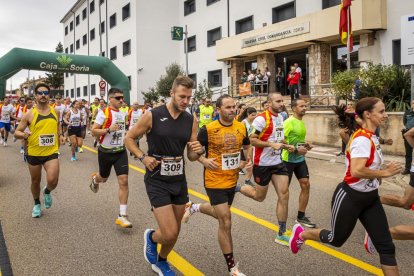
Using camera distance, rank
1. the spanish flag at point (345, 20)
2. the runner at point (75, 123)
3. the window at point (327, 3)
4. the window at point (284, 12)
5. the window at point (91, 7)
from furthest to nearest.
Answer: the window at point (91, 7)
the window at point (284, 12)
the window at point (327, 3)
the spanish flag at point (345, 20)
the runner at point (75, 123)

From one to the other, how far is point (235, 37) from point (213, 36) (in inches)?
175

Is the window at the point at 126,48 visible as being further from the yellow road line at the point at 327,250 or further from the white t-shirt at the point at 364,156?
the white t-shirt at the point at 364,156

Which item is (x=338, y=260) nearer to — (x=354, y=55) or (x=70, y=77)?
(x=354, y=55)

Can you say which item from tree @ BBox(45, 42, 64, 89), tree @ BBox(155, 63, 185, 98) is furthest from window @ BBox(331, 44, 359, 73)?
tree @ BBox(45, 42, 64, 89)

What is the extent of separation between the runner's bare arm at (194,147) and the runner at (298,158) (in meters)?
1.93

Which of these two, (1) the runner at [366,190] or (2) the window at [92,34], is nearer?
(1) the runner at [366,190]

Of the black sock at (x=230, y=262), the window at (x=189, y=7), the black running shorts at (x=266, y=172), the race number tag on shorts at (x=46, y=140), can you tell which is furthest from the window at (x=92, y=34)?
the black sock at (x=230, y=262)

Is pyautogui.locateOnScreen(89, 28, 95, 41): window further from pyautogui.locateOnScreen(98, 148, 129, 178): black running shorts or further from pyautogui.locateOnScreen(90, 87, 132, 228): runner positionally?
pyautogui.locateOnScreen(98, 148, 129, 178): black running shorts

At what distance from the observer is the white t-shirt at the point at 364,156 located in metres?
3.36

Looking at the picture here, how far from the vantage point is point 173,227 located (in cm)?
369

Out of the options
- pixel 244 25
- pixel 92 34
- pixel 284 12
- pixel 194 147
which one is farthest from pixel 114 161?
pixel 92 34

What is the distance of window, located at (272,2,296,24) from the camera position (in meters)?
21.9

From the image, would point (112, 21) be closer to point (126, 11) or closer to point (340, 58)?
point (126, 11)

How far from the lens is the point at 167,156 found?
153 inches
